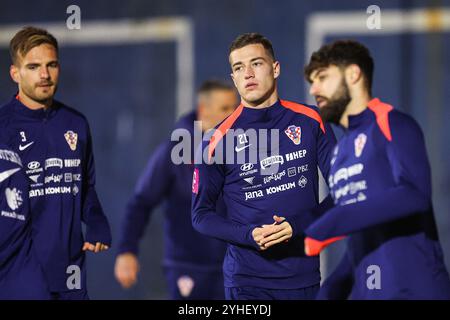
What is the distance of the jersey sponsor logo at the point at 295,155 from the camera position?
16.6ft

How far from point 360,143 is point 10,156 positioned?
1.87 m

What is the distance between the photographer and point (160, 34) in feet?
30.7

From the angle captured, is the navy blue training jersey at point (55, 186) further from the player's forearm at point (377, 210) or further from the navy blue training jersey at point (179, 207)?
the navy blue training jersey at point (179, 207)

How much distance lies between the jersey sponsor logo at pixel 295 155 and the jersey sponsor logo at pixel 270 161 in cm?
3

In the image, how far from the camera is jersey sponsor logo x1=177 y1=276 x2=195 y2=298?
7.27m

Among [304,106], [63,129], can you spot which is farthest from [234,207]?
[63,129]

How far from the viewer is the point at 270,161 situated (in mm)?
5094

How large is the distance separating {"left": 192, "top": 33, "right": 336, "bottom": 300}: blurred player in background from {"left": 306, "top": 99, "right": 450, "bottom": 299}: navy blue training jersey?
2.16 feet

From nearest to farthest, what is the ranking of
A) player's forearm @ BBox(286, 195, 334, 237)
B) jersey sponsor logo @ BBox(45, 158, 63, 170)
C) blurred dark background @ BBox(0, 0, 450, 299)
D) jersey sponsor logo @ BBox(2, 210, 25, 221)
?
player's forearm @ BBox(286, 195, 334, 237) < jersey sponsor logo @ BBox(2, 210, 25, 221) < jersey sponsor logo @ BBox(45, 158, 63, 170) < blurred dark background @ BBox(0, 0, 450, 299)

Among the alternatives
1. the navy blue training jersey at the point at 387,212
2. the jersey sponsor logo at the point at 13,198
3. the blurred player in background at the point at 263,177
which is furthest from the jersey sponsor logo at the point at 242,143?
the jersey sponsor logo at the point at 13,198

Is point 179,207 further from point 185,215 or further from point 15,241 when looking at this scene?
point 15,241

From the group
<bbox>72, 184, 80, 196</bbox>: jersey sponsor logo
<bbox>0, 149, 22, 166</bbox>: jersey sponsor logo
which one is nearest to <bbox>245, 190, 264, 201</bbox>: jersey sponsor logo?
<bbox>72, 184, 80, 196</bbox>: jersey sponsor logo

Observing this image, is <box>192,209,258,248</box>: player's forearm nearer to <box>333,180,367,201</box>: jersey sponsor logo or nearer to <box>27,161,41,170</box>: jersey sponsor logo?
<box>333,180,367,201</box>: jersey sponsor logo
